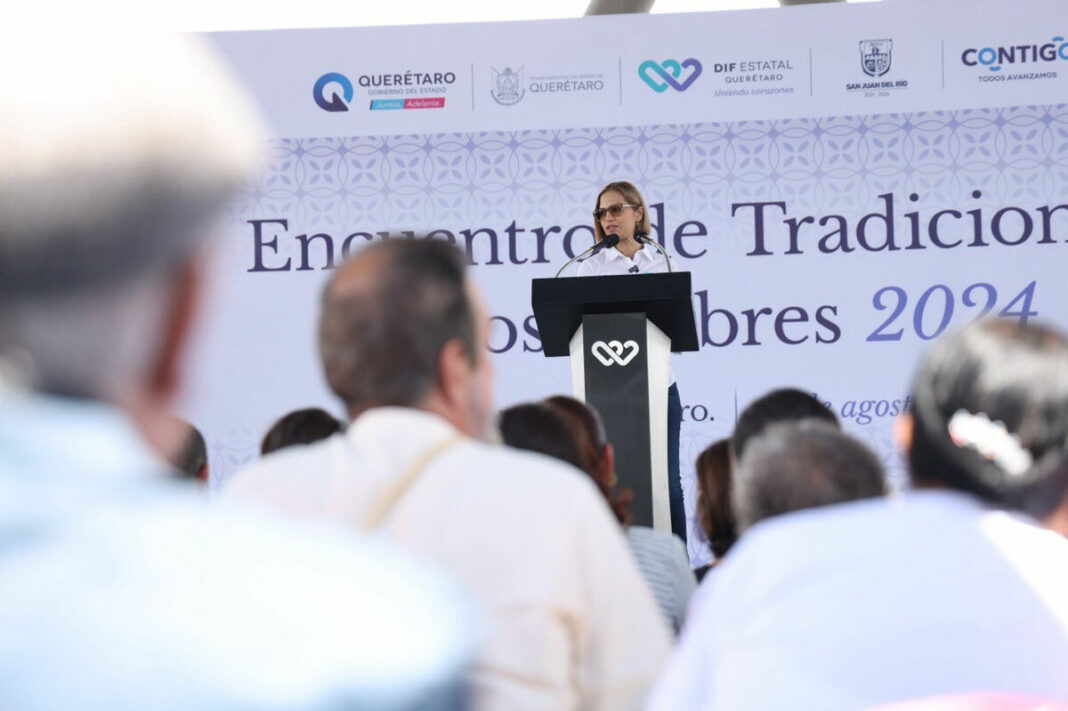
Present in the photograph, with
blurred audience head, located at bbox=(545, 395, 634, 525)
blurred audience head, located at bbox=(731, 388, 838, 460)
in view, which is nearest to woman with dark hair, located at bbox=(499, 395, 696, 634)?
blurred audience head, located at bbox=(545, 395, 634, 525)

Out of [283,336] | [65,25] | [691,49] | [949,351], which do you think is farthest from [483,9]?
[65,25]

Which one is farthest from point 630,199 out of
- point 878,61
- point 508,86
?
point 878,61

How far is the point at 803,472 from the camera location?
1907 mm

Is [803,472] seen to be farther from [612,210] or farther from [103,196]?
[612,210]

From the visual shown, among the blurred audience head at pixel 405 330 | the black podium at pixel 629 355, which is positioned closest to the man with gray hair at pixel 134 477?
the blurred audience head at pixel 405 330

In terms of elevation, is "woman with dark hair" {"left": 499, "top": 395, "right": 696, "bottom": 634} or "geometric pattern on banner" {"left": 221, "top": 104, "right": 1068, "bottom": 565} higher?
"geometric pattern on banner" {"left": 221, "top": 104, "right": 1068, "bottom": 565}

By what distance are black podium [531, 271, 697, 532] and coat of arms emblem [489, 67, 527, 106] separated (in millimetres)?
3218

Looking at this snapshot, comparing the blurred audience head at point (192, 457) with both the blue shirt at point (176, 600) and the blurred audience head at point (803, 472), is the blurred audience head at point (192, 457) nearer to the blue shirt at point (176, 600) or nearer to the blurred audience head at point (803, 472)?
the blurred audience head at point (803, 472)

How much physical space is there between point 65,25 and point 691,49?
6.50 metres

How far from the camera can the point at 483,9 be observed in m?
7.62

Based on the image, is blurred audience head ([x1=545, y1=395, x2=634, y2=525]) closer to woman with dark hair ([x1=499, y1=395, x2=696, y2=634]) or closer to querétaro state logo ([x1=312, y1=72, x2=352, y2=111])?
woman with dark hair ([x1=499, y1=395, x2=696, y2=634])

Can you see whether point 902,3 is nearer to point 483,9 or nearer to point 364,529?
point 483,9

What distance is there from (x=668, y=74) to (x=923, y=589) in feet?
19.2

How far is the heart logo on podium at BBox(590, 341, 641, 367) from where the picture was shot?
153 inches
